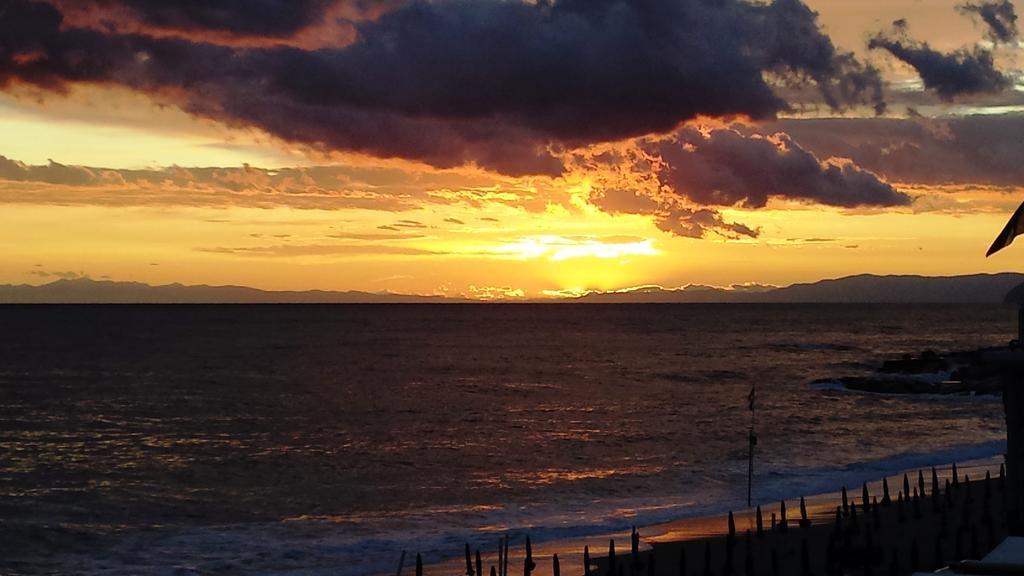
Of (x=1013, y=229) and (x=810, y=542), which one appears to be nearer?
(x=1013, y=229)

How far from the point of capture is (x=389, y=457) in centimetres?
5097

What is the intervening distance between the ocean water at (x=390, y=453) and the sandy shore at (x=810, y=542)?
210 centimetres

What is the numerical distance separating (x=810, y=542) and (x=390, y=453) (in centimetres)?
2811

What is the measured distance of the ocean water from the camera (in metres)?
32.9

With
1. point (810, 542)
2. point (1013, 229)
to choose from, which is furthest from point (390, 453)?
point (1013, 229)

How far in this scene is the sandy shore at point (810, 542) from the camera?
76.5ft

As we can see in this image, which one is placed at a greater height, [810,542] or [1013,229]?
[1013,229]

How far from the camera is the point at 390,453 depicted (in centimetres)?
5234

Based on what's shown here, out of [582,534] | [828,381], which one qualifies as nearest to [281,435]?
[582,534]

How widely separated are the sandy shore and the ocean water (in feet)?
6.88

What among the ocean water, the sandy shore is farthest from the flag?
the ocean water

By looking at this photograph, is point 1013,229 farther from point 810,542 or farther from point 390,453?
point 390,453

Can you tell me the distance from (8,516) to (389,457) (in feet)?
58.6

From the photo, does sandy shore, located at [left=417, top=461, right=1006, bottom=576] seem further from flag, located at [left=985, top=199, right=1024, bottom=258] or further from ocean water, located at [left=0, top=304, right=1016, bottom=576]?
flag, located at [left=985, top=199, right=1024, bottom=258]
